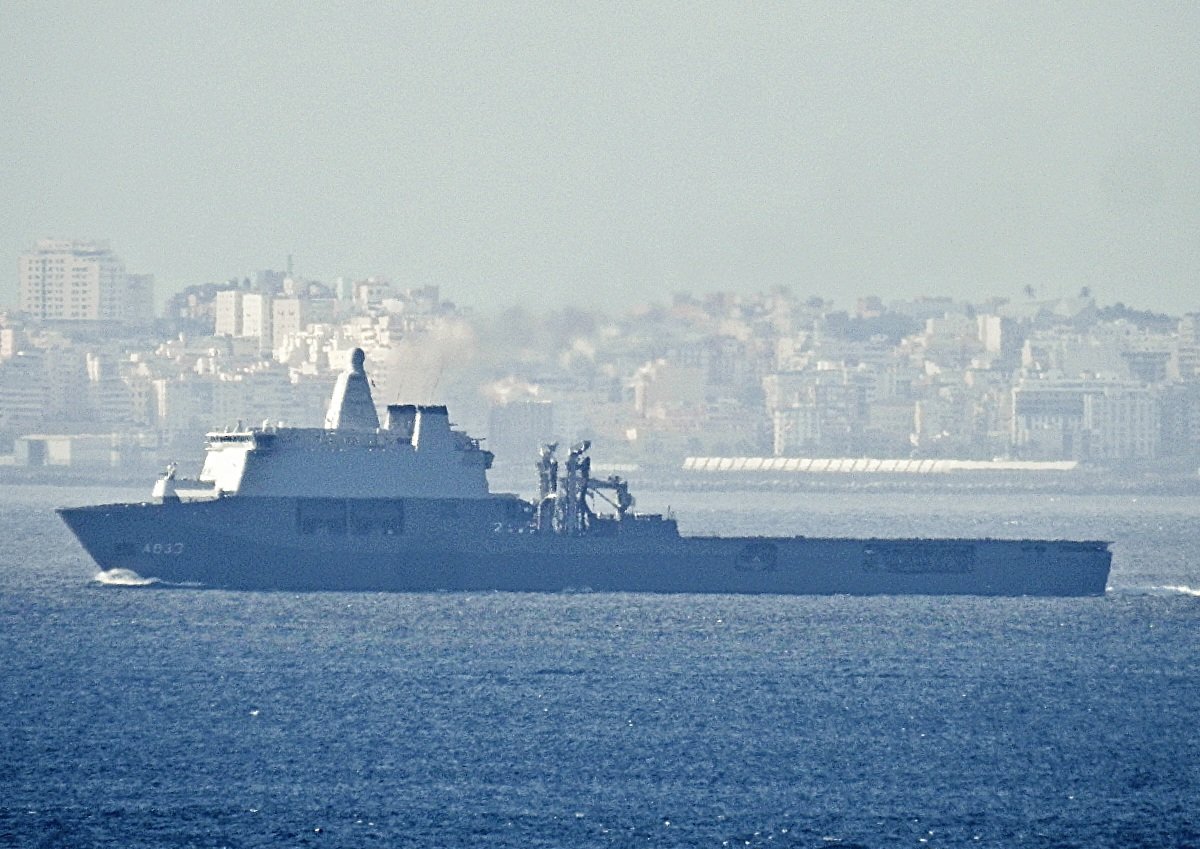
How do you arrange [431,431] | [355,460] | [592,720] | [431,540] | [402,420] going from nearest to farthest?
1. [592,720]
2. [355,460]
3. [431,540]
4. [431,431]
5. [402,420]

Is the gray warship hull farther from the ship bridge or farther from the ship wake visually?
the ship wake

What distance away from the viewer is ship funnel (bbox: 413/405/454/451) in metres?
62.2

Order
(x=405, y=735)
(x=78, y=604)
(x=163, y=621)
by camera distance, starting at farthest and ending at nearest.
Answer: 1. (x=78, y=604)
2. (x=163, y=621)
3. (x=405, y=735)

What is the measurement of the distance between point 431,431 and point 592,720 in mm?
20845

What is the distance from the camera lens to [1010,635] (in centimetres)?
5650

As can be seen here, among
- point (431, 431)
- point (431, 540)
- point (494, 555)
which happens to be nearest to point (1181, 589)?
point (494, 555)

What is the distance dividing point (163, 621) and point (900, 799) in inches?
913

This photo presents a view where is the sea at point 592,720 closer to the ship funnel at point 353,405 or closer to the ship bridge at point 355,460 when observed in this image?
the ship bridge at point 355,460

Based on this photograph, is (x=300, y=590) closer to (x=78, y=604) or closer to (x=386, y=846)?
(x=78, y=604)

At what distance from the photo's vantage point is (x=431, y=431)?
62438mm

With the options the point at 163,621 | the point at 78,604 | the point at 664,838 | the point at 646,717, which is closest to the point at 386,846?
the point at 664,838

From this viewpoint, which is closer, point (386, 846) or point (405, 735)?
point (386, 846)

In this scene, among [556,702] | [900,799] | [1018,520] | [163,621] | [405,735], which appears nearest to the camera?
[900,799]

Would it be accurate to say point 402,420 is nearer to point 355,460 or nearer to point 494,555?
point 355,460
